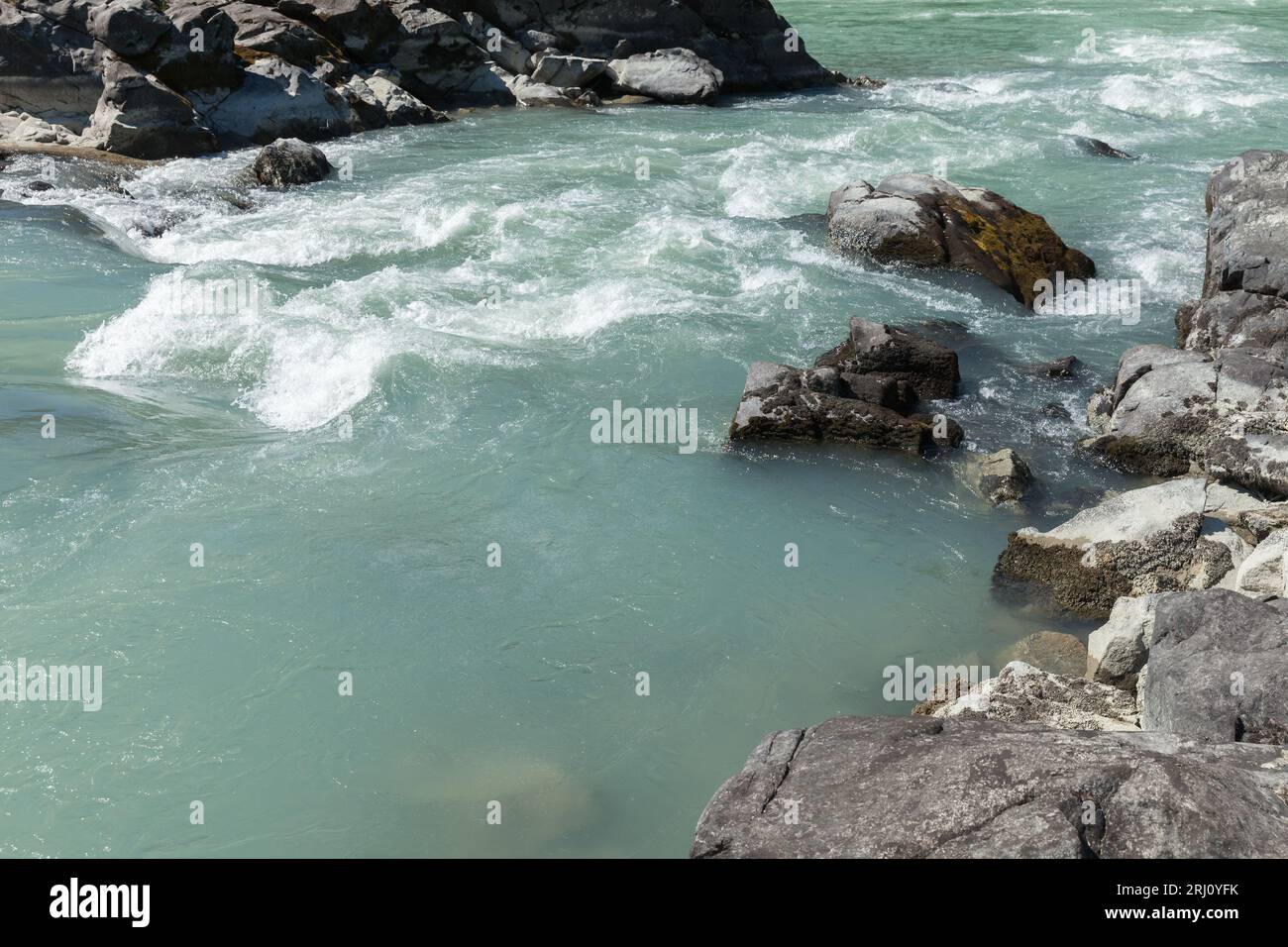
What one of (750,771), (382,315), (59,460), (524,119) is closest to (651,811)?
(750,771)

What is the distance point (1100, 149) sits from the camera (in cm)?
2483

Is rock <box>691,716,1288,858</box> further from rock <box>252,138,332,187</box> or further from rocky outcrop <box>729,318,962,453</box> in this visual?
rock <box>252,138,332,187</box>

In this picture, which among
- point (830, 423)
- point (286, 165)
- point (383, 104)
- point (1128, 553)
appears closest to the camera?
point (1128, 553)

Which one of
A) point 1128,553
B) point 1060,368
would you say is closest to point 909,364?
point 1060,368

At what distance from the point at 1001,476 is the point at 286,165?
1605 centimetres

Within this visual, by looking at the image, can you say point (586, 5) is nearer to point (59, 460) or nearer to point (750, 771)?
point (59, 460)

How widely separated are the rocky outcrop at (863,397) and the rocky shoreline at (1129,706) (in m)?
0.50

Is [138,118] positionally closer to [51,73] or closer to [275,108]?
[51,73]

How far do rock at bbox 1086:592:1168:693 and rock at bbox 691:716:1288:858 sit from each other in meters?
2.16

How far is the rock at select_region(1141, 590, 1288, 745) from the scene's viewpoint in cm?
666

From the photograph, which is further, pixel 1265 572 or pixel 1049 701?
pixel 1265 572

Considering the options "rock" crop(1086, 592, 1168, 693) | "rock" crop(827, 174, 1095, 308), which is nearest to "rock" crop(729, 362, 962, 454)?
"rock" crop(1086, 592, 1168, 693)

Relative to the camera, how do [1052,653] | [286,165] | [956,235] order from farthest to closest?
[286,165] → [956,235] → [1052,653]

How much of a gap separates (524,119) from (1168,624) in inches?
946
